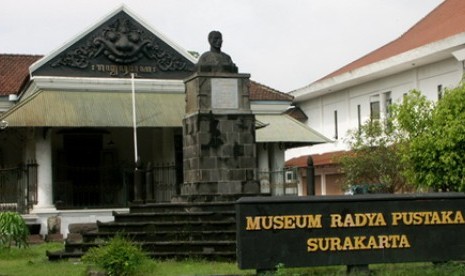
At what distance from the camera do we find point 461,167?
19.4m

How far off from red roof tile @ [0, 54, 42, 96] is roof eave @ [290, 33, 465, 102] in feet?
39.6

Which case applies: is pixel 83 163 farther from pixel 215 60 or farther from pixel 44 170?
pixel 215 60

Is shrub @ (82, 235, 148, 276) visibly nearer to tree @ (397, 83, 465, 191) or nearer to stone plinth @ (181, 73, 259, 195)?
stone plinth @ (181, 73, 259, 195)

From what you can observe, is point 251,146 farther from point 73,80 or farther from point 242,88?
point 73,80

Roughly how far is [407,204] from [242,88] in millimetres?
6061

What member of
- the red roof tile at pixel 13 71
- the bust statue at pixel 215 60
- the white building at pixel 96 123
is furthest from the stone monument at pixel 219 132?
the red roof tile at pixel 13 71

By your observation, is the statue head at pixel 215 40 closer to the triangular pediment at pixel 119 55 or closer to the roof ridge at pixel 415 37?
the triangular pediment at pixel 119 55

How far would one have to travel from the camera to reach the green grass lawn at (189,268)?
11.5 meters

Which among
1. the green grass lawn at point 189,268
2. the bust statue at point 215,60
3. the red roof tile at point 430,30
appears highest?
the red roof tile at point 430,30

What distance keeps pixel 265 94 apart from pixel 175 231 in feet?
48.7

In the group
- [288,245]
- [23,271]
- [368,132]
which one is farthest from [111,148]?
[288,245]

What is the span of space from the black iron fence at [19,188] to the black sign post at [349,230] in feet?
44.0

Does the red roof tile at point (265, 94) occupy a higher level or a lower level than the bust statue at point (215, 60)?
higher

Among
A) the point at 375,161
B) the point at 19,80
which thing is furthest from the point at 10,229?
the point at 19,80
